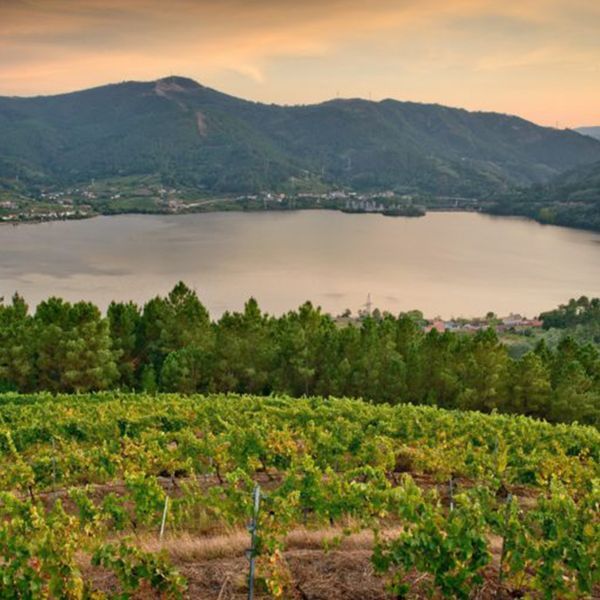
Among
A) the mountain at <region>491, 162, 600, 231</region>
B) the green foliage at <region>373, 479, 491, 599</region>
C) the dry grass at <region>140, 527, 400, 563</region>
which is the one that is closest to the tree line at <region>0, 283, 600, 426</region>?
the dry grass at <region>140, 527, 400, 563</region>

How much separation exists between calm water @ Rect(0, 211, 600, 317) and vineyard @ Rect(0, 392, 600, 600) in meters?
57.8

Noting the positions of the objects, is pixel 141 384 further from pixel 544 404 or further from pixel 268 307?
pixel 268 307

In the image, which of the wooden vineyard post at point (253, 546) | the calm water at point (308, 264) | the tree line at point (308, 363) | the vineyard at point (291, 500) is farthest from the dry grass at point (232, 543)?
the calm water at point (308, 264)

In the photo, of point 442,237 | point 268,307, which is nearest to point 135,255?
point 268,307

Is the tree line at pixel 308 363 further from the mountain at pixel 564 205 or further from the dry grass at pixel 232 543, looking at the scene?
the mountain at pixel 564 205

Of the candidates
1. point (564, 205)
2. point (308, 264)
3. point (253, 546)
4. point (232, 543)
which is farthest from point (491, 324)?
point (564, 205)

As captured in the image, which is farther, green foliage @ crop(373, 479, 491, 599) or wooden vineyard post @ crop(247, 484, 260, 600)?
green foliage @ crop(373, 479, 491, 599)

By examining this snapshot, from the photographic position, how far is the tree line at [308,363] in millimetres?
26922

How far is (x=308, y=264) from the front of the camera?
105 metres

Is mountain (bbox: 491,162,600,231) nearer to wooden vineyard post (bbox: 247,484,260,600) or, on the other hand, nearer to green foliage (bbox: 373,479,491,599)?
green foliage (bbox: 373,479,491,599)

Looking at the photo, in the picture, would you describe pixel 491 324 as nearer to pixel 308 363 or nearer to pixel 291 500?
pixel 308 363

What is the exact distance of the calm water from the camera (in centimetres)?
8394

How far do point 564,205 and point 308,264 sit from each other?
97.1 m

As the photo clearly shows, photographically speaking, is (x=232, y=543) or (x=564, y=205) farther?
(x=564, y=205)
